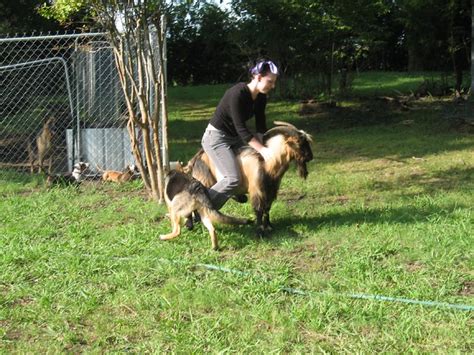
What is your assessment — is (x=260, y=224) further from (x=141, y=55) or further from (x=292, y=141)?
(x=141, y=55)

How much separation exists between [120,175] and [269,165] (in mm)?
3032

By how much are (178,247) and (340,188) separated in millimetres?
2803

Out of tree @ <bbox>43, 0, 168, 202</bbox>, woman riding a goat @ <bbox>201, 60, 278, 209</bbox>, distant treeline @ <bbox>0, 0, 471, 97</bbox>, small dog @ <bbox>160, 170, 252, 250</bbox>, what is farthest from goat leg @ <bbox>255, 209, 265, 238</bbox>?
distant treeline @ <bbox>0, 0, 471, 97</bbox>

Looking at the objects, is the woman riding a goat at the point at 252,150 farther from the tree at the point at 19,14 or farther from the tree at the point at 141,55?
the tree at the point at 19,14

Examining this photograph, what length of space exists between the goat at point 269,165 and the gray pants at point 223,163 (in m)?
0.09

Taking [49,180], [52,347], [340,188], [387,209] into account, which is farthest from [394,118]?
[52,347]

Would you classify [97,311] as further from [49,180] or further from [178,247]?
[49,180]

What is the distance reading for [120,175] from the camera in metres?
7.65

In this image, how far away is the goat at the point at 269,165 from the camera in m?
5.25

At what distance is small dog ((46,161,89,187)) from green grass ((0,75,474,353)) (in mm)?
187

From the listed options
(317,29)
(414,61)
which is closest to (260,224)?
(317,29)

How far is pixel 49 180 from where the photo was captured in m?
7.48

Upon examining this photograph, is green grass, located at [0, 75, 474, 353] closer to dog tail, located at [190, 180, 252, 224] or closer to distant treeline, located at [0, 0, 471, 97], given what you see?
dog tail, located at [190, 180, 252, 224]

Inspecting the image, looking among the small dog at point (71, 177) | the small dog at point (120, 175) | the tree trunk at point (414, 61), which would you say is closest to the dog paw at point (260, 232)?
the small dog at point (120, 175)
